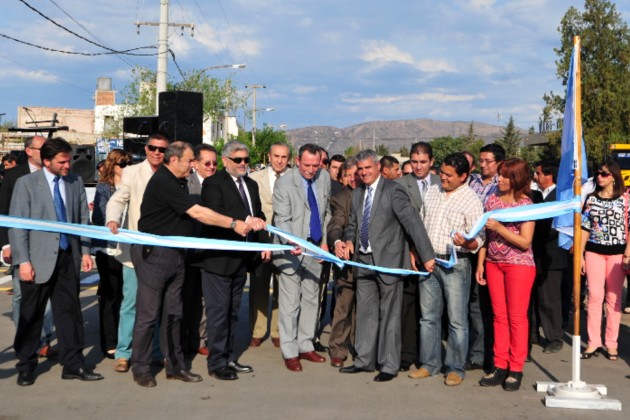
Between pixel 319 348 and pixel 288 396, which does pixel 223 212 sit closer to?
pixel 288 396

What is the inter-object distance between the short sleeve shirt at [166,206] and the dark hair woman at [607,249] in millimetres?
4237

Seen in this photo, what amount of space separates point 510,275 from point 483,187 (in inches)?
69.5

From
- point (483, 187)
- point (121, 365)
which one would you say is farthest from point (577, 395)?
point (121, 365)

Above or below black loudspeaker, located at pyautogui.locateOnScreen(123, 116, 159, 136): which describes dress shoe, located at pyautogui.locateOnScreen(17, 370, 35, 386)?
below

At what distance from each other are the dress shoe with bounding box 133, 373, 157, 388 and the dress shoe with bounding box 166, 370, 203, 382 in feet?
0.85

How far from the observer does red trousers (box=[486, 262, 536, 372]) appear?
6812 millimetres

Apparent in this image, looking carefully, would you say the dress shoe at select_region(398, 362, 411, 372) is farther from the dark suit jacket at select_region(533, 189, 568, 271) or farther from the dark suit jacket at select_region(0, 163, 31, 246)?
the dark suit jacket at select_region(0, 163, 31, 246)

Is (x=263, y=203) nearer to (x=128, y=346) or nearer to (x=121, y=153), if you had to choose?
(x=121, y=153)

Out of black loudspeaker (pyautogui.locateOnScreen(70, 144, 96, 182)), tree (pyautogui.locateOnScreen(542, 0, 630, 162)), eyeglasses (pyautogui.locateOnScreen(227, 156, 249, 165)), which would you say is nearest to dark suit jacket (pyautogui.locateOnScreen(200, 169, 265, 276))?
eyeglasses (pyautogui.locateOnScreen(227, 156, 249, 165))

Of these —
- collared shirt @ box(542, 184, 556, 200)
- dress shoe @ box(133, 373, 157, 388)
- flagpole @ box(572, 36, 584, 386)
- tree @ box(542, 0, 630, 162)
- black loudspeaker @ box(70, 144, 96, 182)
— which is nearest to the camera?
flagpole @ box(572, 36, 584, 386)

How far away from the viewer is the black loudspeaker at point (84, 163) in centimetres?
2191

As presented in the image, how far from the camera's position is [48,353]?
7867 mm

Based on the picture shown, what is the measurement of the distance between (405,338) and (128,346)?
9.03ft

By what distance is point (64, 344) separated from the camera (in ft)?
23.0
